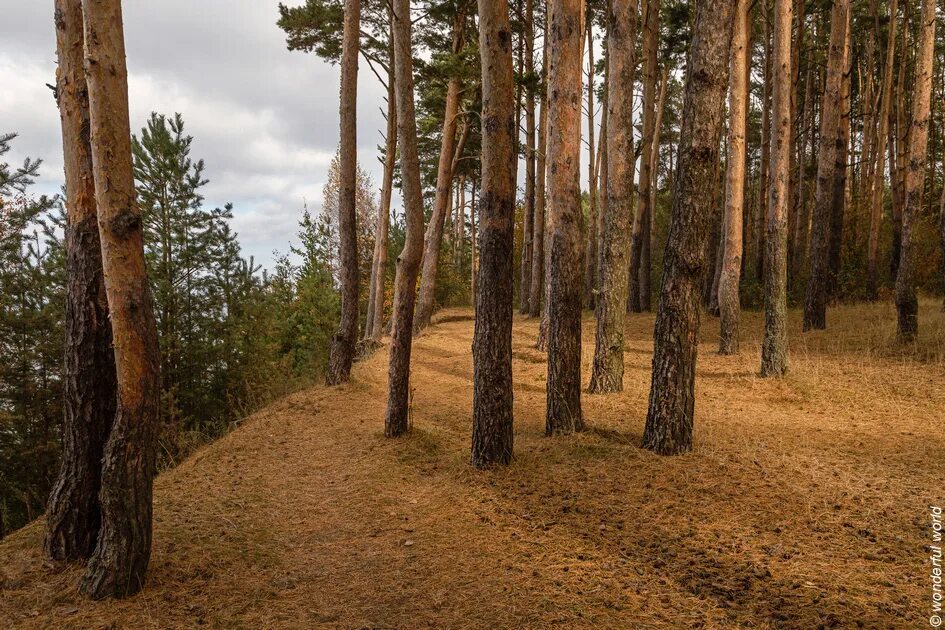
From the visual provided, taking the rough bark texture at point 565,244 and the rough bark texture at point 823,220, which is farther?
the rough bark texture at point 823,220

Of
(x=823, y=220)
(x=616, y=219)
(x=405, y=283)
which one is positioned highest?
(x=823, y=220)

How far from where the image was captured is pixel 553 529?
4.45 meters

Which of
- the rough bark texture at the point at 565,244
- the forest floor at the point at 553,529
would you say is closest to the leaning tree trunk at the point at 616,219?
the forest floor at the point at 553,529

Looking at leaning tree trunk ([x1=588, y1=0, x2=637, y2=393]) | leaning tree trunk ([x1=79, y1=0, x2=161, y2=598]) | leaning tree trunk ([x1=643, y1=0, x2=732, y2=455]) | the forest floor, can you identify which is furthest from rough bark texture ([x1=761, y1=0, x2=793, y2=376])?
leaning tree trunk ([x1=79, y1=0, x2=161, y2=598])

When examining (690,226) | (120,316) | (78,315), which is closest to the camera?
(120,316)

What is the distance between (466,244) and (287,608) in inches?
1383

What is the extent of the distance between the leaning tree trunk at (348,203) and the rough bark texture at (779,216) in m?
7.71

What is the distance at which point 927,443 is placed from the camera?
19.5ft

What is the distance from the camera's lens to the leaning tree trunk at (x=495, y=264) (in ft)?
18.6

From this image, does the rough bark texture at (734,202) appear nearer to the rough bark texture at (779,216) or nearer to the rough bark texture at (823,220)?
the rough bark texture at (779,216)

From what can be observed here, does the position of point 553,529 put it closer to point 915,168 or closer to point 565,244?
point 565,244

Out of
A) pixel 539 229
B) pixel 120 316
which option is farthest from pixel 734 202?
pixel 120 316

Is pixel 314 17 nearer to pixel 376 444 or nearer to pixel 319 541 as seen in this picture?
pixel 376 444

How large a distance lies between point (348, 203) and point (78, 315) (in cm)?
750
